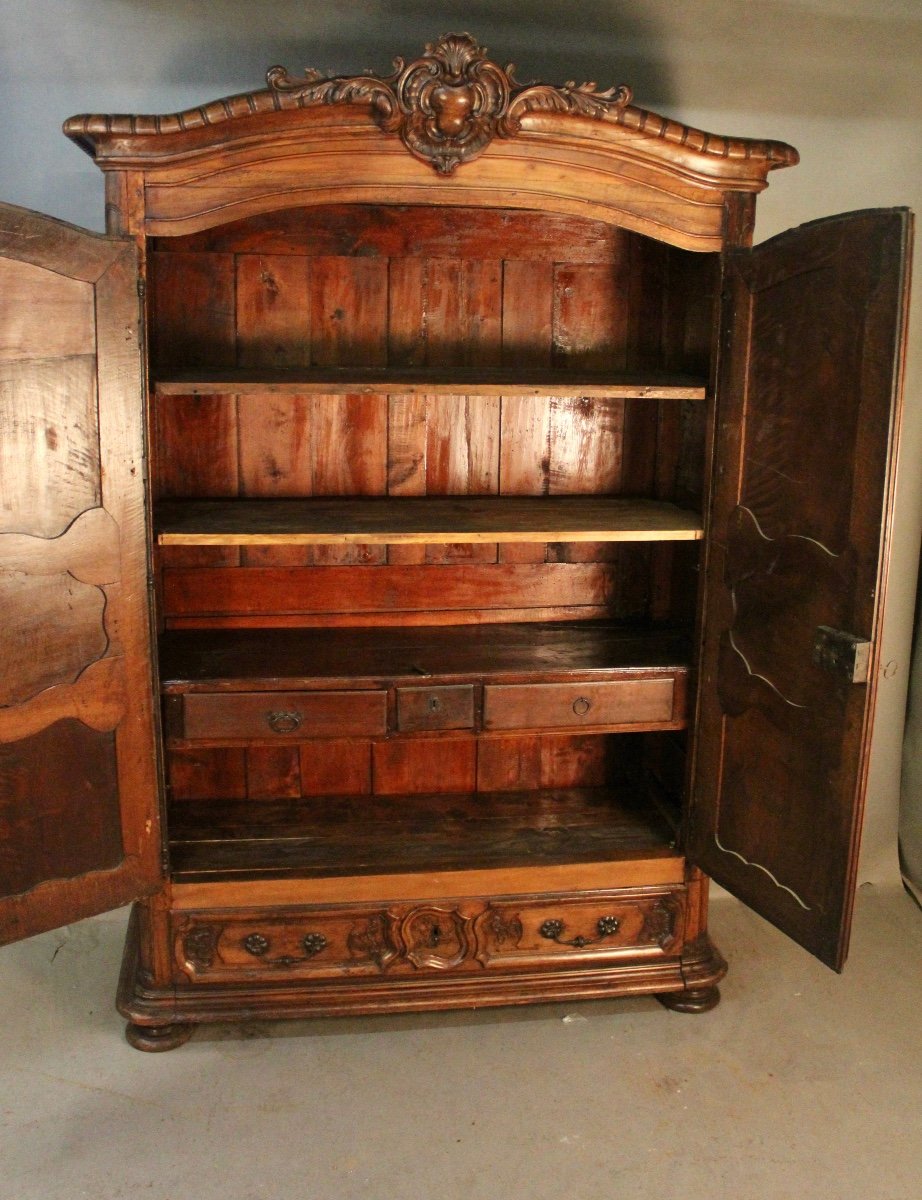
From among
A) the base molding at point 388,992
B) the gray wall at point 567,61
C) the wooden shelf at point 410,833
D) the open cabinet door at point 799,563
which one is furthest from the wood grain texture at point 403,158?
the base molding at point 388,992

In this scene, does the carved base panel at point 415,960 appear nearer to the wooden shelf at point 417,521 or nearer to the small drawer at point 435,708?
the small drawer at point 435,708

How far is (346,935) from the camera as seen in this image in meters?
2.43

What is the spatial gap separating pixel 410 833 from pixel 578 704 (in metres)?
0.52

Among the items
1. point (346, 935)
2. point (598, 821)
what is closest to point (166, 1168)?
point (346, 935)

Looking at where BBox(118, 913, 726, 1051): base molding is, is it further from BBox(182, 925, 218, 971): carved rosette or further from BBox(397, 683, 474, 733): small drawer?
BBox(397, 683, 474, 733): small drawer

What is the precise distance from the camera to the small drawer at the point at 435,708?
2379mm

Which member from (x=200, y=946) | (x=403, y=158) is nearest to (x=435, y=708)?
(x=200, y=946)

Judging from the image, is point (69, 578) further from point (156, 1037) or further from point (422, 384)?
point (156, 1037)

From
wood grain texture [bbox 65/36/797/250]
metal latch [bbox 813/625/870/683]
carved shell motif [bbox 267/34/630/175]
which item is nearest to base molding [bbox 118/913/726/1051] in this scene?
metal latch [bbox 813/625/870/683]

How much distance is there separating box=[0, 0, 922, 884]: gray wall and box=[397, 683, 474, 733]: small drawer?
4.48ft

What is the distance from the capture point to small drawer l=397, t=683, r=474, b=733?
7.80ft

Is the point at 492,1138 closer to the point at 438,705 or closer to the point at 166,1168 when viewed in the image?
the point at 166,1168

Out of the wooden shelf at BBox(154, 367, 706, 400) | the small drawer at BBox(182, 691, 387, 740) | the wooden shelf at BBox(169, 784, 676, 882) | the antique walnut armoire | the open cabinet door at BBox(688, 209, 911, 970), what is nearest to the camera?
the open cabinet door at BBox(688, 209, 911, 970)

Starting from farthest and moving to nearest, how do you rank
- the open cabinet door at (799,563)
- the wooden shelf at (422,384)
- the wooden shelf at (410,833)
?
the wooden shelf at (410,833), the wooden shelf at (422,384), the open cabinet door at (799,563)
